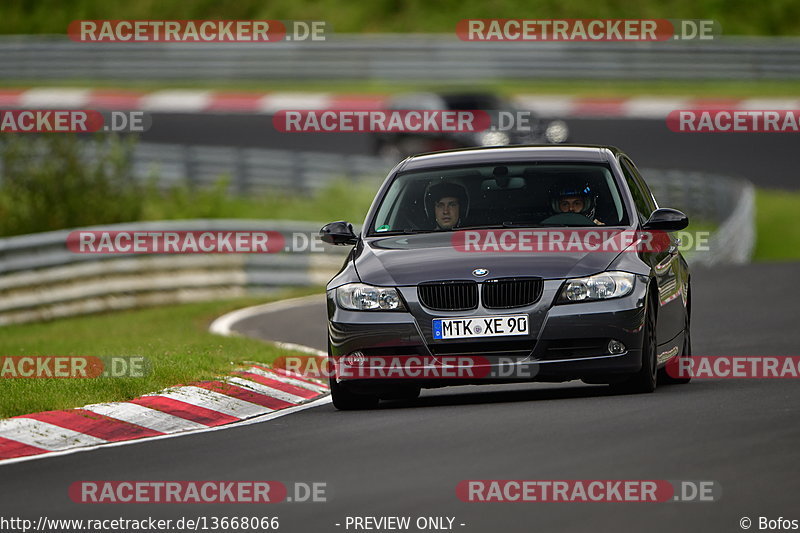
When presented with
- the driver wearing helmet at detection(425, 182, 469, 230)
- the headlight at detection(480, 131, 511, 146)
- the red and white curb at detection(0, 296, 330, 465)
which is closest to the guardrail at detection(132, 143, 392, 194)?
the headlight at detection(480, 131, 511, 146)

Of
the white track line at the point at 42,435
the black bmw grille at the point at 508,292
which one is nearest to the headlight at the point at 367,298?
the black bmw grille at the point at 508,292

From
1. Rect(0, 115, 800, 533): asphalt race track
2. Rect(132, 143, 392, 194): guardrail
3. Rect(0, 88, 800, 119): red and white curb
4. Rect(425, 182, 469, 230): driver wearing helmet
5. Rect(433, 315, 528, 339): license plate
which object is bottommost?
Rect(0, 115, 800, 533): asphalt race track

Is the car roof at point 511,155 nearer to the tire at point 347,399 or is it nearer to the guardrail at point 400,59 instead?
the tire at point 347,399

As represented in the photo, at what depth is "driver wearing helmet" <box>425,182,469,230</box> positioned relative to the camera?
1134cm

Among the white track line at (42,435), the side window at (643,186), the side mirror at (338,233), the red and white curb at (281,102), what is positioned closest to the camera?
the white track line at (42,435)

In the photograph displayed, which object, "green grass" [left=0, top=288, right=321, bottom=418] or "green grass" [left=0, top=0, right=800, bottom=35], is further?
"green grass" [left=0, top=0, right=800, bottom=35]

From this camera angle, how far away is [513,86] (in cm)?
4338

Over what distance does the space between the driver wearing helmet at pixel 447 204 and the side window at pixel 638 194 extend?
118cm

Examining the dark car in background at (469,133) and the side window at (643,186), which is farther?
the dark car in background at (469,133)

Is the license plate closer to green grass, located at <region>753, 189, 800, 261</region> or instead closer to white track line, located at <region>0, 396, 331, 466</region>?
white track line, located at <region>0, 396, 331, 466</region>

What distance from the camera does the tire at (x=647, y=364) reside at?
416 inches

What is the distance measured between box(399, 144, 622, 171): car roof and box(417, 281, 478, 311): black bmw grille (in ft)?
4.85

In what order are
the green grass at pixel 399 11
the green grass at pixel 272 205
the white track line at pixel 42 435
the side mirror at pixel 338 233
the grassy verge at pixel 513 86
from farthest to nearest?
the green grass at pixel 399 11
the grassy verge at pixel 513 86
the green grass at pixel 272 205
the side mirror at pixel 338 233
the white track line at pixel 42 435

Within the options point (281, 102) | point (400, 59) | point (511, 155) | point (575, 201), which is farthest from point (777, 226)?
point (575, 201)
